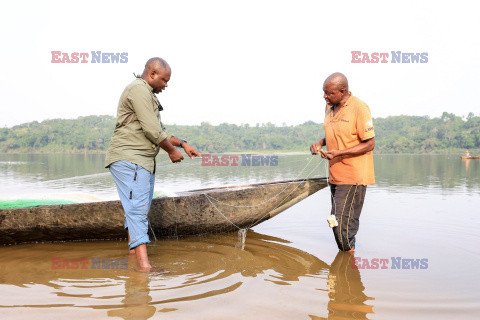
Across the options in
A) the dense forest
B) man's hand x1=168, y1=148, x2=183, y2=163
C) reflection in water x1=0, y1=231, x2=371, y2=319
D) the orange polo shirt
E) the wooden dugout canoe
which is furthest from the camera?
the dense forest

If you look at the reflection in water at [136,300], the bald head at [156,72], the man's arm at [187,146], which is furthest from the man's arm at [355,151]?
the reflection in water at [136,300]

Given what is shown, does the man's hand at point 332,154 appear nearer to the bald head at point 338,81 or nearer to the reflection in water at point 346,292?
the bald head at point 338,81

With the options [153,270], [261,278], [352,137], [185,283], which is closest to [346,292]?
[261,278]

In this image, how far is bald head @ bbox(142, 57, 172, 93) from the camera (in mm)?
3279

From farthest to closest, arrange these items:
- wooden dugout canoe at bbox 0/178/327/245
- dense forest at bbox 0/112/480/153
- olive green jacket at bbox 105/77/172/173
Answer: dense forest at bbox 0/112/480/153
wooden dugout canoe at bbox 0/178/327/245
olive green jacket at bbox 105/77/172/173

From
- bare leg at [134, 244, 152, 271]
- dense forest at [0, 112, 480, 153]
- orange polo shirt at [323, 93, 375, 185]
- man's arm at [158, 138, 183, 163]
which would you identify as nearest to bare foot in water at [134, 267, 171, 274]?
bare leg at [134, 244, 152, 271]

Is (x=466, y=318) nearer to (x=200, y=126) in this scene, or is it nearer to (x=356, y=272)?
(x=356, y=272)

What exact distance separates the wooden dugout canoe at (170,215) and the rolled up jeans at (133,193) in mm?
1097

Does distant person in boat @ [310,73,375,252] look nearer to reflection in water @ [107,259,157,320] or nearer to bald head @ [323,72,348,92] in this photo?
bald head @ [323,72,348,92]

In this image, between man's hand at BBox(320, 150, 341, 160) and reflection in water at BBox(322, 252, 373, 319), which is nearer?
reflection in water at BBox(322, 252, 373, 319)

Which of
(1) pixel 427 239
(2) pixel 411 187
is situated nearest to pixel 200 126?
(2) pixel 411 187

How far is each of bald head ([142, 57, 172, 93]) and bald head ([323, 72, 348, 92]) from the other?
145cm

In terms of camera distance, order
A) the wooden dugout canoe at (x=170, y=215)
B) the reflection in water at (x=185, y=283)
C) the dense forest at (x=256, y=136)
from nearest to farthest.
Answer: the reflection in water at (x=185, y=283) < the wooden dugout canoe at (x=170, y=215) < the dense forest at (x=256, y=136)

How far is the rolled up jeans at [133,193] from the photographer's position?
125 inches
